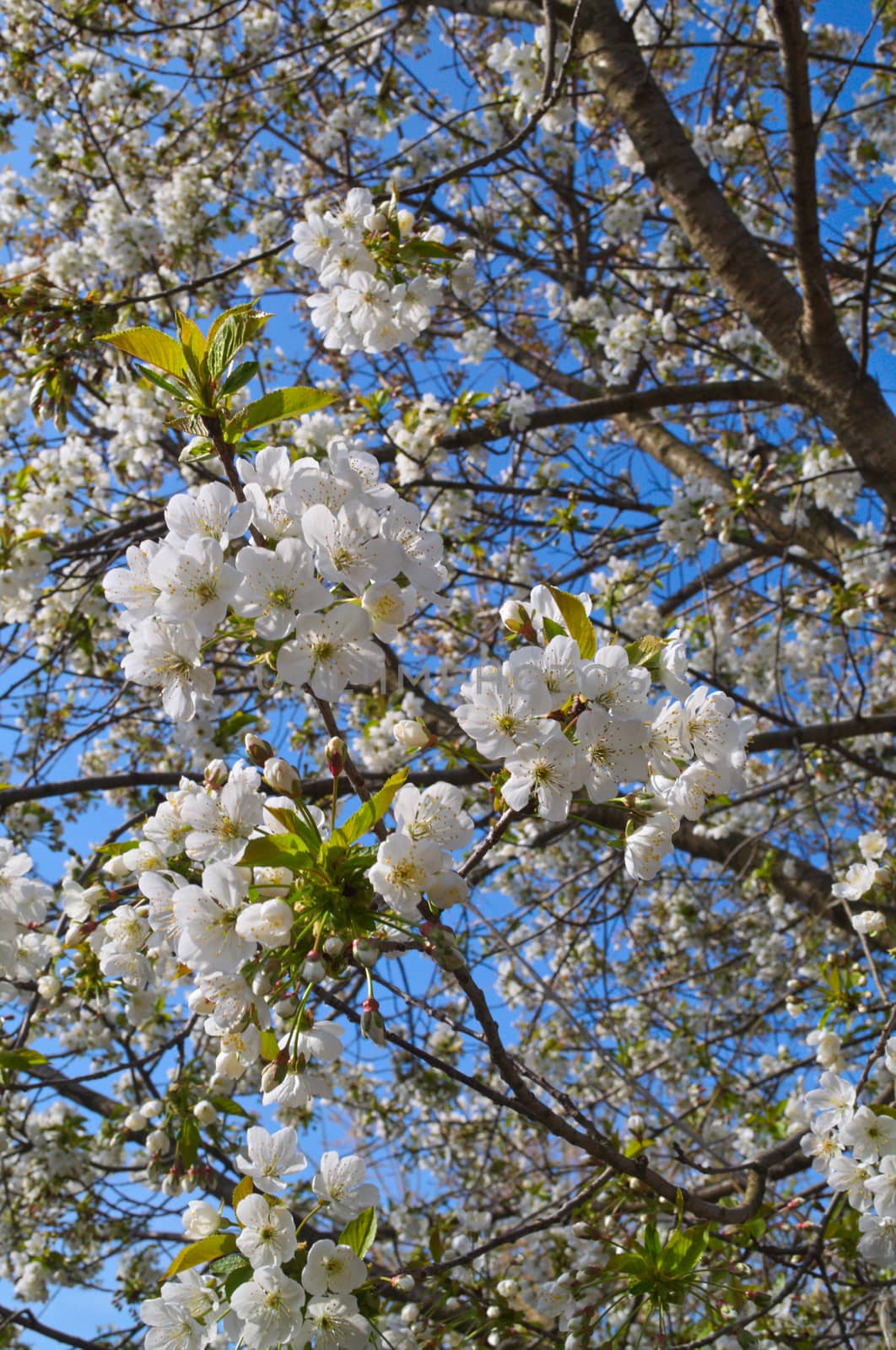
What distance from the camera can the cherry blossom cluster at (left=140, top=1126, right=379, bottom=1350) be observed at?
1225 millimetres

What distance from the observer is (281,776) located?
1.11m

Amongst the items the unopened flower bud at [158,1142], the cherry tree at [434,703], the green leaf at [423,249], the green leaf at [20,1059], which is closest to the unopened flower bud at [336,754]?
the cherry tree at [434,703]

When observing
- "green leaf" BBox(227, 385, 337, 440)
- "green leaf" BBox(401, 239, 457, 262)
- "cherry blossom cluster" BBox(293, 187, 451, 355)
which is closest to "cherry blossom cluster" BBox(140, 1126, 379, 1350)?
"green leaf" BBox(227, 385, 337, 440)

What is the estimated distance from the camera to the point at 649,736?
115cm

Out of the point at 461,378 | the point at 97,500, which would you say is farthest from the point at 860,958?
the point at 97,500

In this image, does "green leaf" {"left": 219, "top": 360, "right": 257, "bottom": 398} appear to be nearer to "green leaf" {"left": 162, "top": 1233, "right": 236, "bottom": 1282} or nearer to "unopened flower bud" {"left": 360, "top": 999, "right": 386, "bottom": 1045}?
"unopened flower bud" {"left": 360, "top": 999, "right": 386, "bottom": 1045}

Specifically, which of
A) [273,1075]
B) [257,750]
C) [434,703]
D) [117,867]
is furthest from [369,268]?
[434,703]

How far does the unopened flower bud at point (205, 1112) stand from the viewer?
2039 millimetres

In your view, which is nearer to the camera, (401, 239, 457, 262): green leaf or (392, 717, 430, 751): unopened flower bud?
(392, 717, 430, 751): unopened flower bud

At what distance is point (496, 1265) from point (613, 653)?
13.0 feet

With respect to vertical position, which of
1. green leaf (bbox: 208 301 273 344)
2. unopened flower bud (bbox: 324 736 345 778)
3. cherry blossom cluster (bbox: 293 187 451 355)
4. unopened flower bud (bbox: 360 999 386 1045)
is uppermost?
cherry blossom cluster (bbox: 293 187 451 355)

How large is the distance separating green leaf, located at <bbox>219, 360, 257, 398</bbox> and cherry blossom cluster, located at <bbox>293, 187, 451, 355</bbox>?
0.80 m

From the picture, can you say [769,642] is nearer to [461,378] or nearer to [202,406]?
[461,378]

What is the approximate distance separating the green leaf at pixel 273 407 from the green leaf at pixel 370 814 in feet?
1.81
